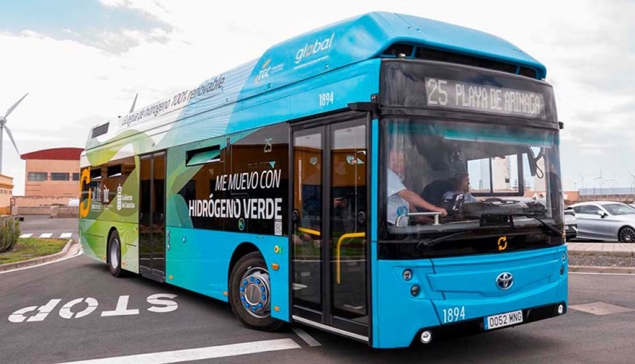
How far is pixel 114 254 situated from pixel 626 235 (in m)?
15.3

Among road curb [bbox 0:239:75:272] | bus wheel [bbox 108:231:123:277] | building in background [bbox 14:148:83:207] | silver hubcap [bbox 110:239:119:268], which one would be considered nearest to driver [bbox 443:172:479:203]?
bus wheel [bbox 108:231:123:277]

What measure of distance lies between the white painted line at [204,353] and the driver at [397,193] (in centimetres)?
215

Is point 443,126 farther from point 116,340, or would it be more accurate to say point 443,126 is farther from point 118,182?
point 118,182

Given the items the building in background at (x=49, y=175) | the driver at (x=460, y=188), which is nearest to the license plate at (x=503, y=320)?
the driver at (x=460, y=188)

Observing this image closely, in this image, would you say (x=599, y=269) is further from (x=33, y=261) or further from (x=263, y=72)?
(x=33, y=261)

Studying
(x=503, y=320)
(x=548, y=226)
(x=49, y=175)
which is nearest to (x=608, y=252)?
(x=548, y=226)

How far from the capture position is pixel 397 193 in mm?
5059

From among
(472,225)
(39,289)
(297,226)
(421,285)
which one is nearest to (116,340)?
(297,226)

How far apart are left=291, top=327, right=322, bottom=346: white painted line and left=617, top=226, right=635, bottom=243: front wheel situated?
49.0 feet

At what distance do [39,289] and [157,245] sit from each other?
2.86m

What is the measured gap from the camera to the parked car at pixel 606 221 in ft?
60.4

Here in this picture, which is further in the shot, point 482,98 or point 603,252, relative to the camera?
point 603,252

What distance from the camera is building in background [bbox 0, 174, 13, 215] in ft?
186

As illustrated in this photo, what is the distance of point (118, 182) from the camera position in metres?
11.6
